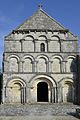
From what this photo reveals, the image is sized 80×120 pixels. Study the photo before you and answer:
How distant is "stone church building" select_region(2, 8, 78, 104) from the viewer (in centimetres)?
3944

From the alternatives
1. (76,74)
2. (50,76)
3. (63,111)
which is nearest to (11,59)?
(50,76)

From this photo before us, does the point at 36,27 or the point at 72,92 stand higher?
the point at 36,27

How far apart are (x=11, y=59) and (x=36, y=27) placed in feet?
18.3

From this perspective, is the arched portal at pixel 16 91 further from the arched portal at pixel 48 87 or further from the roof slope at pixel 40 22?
the roof slope at pixel 40 22

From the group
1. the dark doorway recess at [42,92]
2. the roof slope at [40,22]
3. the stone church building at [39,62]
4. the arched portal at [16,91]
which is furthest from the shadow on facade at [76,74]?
the arched portal at [16,91]

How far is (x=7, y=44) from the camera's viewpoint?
133 ft

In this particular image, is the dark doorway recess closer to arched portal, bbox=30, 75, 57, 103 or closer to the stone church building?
the stone church building

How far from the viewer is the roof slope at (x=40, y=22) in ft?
136

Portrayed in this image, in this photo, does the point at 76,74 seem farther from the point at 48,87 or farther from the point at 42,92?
the point at 42,92

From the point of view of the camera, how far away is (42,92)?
44.0 m

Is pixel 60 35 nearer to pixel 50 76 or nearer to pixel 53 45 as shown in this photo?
pixel 53 45

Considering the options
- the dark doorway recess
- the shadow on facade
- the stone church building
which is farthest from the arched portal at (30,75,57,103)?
the dark doorway recess

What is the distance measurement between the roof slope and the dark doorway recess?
787 centimetres

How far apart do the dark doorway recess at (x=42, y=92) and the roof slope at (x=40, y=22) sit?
25.8 feet
